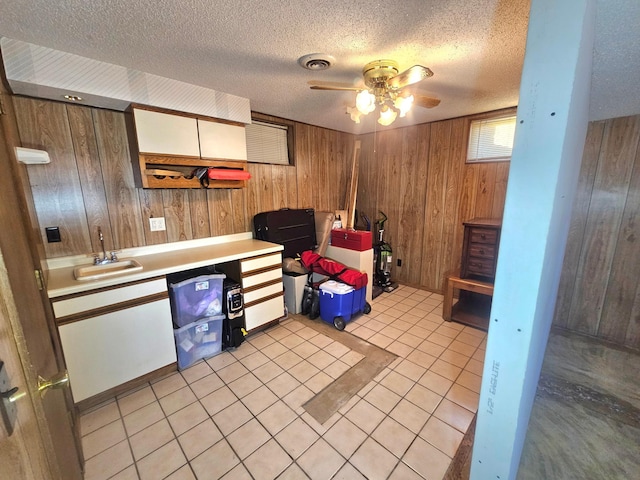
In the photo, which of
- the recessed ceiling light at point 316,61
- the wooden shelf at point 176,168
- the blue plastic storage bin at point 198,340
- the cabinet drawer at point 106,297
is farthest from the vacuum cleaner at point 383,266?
the cabinet drawer at point 106,297

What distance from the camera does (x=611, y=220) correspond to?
7.90ft

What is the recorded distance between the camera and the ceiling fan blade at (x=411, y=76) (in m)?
1.54

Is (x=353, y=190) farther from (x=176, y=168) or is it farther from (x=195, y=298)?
(x=195, y=298)

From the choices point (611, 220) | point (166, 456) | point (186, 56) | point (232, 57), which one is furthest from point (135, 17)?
point (611, 220)

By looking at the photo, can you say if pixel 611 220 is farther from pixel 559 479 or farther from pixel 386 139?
pixel 386 139

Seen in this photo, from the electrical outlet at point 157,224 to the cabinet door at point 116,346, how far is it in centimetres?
78

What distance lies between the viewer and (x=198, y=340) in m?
2.19

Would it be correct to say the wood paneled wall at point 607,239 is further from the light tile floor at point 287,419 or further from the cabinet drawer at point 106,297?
the cabinet drawer at point 106,297

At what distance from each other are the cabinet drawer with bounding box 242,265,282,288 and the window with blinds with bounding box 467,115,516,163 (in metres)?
2.65

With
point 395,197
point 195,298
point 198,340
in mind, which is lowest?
point 198,340

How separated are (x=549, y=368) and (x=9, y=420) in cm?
305

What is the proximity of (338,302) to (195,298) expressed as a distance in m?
1.35

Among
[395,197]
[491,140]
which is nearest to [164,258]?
[395,197]

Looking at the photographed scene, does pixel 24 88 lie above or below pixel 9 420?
above
